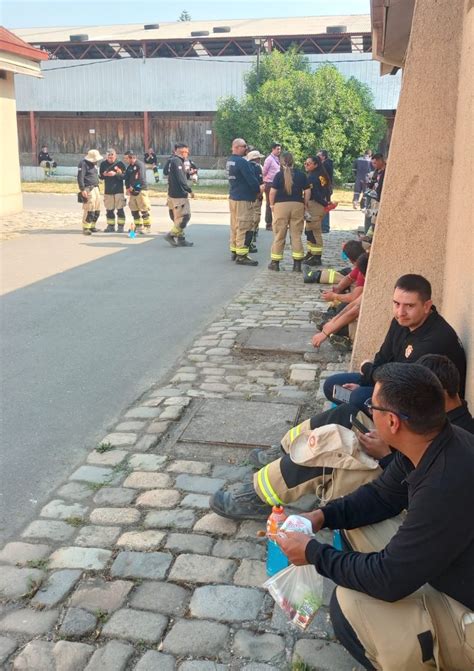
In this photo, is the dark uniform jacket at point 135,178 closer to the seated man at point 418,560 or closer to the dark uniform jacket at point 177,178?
the dark uniform jacket at point 177,178

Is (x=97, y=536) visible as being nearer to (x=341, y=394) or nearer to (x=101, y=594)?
(x=101, y=594)

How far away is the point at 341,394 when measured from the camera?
4578 millimetres

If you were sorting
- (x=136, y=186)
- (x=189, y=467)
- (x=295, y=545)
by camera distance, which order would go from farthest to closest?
(x=136, y=186), (x=189, y=467), (x=295, y=545)

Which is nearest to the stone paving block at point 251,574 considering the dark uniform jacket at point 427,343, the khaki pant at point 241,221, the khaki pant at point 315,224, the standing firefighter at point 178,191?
the dark uniform jacket at point 427,343

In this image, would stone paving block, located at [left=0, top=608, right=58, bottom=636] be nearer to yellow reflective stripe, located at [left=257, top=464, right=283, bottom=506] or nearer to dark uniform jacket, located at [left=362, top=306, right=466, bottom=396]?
yellow reflective stripe, located at [left=257, top=464, right=283, bottom=506]

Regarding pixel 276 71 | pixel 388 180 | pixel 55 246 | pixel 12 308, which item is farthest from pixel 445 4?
pixel 276 71

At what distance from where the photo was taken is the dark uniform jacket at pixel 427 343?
3.95 m

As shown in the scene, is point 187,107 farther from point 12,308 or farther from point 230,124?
point 12,308

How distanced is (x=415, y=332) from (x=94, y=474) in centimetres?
222

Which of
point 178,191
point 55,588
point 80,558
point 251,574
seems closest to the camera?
point 55,588

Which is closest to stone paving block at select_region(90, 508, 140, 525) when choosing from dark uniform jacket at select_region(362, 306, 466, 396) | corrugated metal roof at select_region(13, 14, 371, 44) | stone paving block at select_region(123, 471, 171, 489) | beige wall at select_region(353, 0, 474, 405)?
stone paving block at select_region(123, 471, 171, 489)

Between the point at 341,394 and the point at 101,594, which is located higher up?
the point at 341,394

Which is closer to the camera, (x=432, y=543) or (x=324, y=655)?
(x=432, y=543)

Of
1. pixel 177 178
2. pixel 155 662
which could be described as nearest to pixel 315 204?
pixel 177 178
